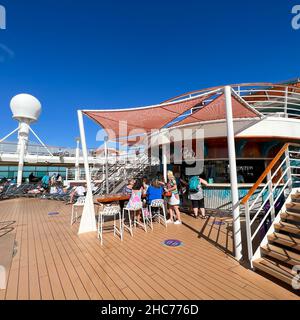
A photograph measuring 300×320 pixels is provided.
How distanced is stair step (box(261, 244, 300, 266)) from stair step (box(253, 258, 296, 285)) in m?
0.10

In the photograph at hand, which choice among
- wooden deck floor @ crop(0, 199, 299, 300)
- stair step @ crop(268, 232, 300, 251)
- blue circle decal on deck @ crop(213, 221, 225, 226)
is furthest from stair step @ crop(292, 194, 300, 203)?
blue circle decal on deck @ crop(213, 221, 225, 226)

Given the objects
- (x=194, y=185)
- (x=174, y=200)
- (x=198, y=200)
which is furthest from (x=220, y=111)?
(x=174, y=200)

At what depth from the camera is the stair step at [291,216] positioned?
3094 millimetres

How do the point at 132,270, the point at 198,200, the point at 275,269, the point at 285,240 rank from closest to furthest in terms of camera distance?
the point at 275,269
the point at 285,240
the point at 132,270
the point at 198,200

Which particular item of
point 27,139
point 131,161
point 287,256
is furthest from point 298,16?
point 27,139

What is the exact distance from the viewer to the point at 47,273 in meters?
2.96

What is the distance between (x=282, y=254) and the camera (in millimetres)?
2770

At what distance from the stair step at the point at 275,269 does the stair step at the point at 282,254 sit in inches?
4.0

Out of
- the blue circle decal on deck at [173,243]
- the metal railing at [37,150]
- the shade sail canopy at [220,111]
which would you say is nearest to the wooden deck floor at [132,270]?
the blue circle decal on deck at [173,243]

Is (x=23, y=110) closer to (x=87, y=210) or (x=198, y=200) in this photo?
(x=87, y=210)

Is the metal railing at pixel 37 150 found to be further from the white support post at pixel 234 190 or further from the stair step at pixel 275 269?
the stair step at pixel 275 269

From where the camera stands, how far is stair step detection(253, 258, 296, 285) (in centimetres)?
243

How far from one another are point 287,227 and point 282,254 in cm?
51
